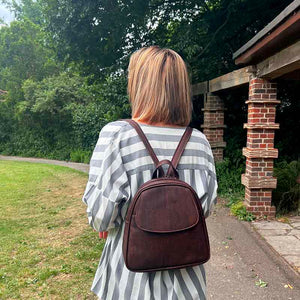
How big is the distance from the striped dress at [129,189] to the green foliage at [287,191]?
449 centimetres

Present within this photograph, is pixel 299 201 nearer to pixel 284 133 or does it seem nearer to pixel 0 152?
→ pixel 284 133

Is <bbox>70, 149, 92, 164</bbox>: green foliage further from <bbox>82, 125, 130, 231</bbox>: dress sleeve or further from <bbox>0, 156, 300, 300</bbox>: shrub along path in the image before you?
<bbox>82, 125, 130, 231</bbox>: dress sleeve

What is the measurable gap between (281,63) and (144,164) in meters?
3.47

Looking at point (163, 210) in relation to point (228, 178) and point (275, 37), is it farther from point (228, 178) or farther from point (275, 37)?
point (228, 178)

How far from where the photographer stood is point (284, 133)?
26.9 feet

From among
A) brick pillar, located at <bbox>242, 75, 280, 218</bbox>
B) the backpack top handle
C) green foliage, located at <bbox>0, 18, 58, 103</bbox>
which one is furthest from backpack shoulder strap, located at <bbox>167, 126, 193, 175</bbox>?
green foliage, located at <bbox>0, 18, 58, 103</bbox>

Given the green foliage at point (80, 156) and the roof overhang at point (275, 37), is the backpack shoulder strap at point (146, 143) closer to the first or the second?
the roof overhang at point (275, 37)

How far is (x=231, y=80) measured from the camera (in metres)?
5.77

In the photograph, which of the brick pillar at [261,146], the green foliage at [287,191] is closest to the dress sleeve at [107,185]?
the brick pillar at [261,146]

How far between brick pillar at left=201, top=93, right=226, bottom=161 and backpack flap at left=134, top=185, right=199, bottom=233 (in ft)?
20.5

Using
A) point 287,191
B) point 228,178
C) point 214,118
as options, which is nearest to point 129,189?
point 287,191

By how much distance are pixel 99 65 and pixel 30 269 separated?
686cm

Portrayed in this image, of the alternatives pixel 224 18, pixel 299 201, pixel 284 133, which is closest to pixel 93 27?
pixel 224 18

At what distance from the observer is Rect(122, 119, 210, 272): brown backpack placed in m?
1.19
